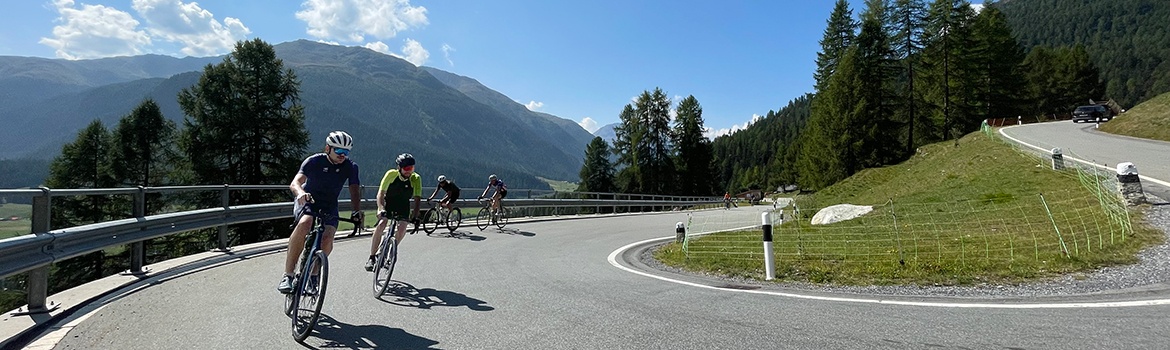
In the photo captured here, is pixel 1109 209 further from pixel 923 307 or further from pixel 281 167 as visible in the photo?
pixel 281 167

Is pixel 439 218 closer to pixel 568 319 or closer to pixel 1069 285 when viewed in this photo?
pixel 568 319

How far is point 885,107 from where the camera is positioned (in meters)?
43.1

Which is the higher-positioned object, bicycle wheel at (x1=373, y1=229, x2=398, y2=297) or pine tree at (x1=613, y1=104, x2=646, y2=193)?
pine tree at (x1=613, y1=104, x2=646, y2=193)

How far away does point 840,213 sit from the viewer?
17.5 metres

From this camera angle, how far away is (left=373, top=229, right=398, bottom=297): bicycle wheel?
6227 millimetres

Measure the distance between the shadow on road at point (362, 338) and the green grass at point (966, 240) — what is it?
5399 millimetres

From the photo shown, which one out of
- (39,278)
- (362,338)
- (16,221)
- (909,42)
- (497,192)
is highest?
(909,42)

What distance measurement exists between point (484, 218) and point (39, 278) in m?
12.0

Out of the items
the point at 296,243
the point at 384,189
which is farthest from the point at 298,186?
the point at 384,189

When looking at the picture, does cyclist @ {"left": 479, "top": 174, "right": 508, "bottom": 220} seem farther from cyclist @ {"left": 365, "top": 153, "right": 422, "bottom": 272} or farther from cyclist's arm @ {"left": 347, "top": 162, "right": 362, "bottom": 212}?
cyclist's arm @ {"left": 347, "top": 162, "right": 362, "bottom": 212}

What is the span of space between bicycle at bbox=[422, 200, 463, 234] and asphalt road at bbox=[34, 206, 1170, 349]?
672 cm

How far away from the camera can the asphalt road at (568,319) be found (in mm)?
4164

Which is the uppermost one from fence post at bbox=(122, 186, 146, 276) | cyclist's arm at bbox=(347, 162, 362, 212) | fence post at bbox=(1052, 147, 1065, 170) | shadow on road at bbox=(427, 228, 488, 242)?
fence post at bbox=(1052, 147, 1065, 170)

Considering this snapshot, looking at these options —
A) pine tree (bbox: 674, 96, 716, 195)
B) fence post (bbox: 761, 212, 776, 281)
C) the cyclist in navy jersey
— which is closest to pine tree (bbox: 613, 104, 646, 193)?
pine tree (bbox: 674, 96, 716, 195)
